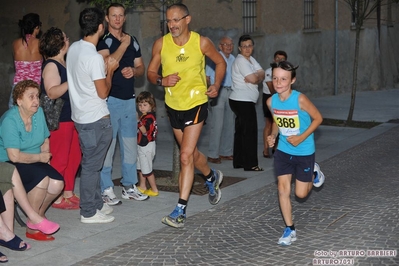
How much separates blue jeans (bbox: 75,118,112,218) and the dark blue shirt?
0.94 meters

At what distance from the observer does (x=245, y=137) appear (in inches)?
433

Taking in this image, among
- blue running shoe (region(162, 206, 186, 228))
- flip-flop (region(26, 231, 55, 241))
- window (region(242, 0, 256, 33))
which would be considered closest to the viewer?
flip-flop (region(26, 231, 55, 241))

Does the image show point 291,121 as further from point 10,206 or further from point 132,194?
point 10,206

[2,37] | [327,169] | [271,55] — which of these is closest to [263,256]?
[327,169]

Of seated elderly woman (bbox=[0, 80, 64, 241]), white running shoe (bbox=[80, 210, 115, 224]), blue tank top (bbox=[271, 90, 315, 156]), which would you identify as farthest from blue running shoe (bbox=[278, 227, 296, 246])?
seated elderly woman (bbox=[0, 80, 64, 241])

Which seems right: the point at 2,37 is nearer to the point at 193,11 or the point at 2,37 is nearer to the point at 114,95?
the point at 193,11

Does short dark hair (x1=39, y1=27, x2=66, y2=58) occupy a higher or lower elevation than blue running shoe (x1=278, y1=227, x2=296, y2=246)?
higher

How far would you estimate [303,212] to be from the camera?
28.1ft

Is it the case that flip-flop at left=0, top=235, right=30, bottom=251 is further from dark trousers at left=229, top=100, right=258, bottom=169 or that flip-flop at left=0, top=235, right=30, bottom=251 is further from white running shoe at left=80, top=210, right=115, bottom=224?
dark trousers at left=229, top=100, right=258, bottom=169

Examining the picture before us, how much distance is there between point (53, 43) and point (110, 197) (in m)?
1.78

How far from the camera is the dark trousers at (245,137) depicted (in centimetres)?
1090

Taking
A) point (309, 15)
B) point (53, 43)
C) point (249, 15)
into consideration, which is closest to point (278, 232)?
point (53, 43)

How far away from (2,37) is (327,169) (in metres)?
7.82

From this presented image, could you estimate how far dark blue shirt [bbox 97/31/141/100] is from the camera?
8719mm
